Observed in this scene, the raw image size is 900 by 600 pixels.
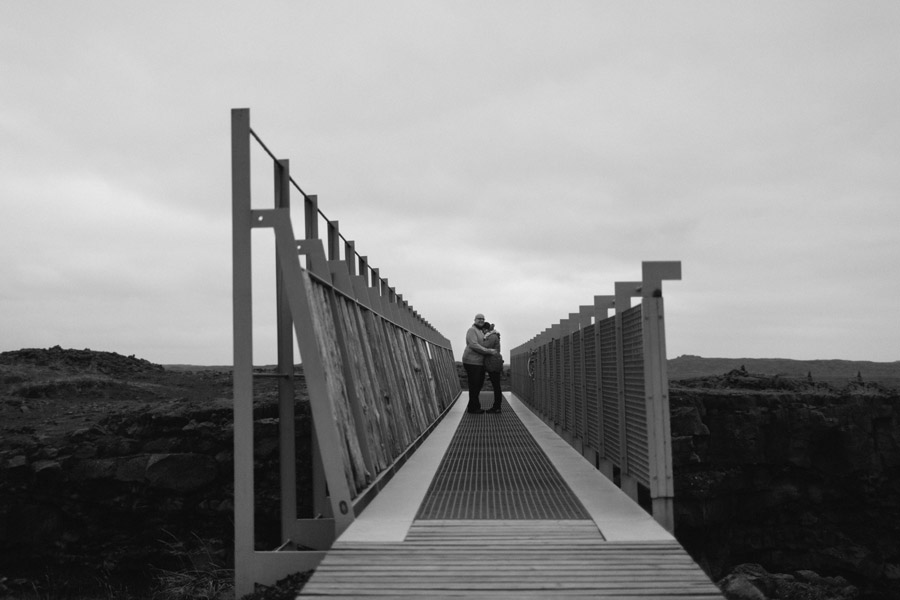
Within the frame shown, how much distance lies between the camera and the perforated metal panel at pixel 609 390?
7.74 meters

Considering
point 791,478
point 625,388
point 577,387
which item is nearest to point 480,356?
point 577,387

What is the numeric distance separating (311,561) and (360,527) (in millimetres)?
536

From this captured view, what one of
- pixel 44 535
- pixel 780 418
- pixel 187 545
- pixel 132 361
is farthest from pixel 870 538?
pixel 132 361

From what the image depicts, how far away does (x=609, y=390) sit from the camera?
26.7 ft

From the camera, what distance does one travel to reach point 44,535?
717 inches

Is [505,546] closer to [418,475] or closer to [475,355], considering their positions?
[418,475]

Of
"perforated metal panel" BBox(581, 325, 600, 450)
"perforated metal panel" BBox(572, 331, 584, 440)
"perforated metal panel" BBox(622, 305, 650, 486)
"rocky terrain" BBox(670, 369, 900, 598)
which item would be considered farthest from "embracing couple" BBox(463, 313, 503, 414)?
"rocky terrain" BBox(670, 369, 900, 598)

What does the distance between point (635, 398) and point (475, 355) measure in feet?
32.7

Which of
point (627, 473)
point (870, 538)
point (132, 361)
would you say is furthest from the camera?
point (132, 361)

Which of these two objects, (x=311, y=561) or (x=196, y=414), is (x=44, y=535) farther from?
(x=311, y=561)

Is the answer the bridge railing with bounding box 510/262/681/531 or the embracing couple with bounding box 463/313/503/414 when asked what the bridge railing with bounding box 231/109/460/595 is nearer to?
the bridge railing with bounding box 510/262/681/531

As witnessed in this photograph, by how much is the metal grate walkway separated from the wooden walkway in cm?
2

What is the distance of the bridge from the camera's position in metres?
4.44

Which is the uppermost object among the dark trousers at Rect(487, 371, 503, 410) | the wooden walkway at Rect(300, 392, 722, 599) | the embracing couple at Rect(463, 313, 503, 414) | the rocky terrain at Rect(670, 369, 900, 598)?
the embracing couple at Rect(463, 313, 503, 414)
